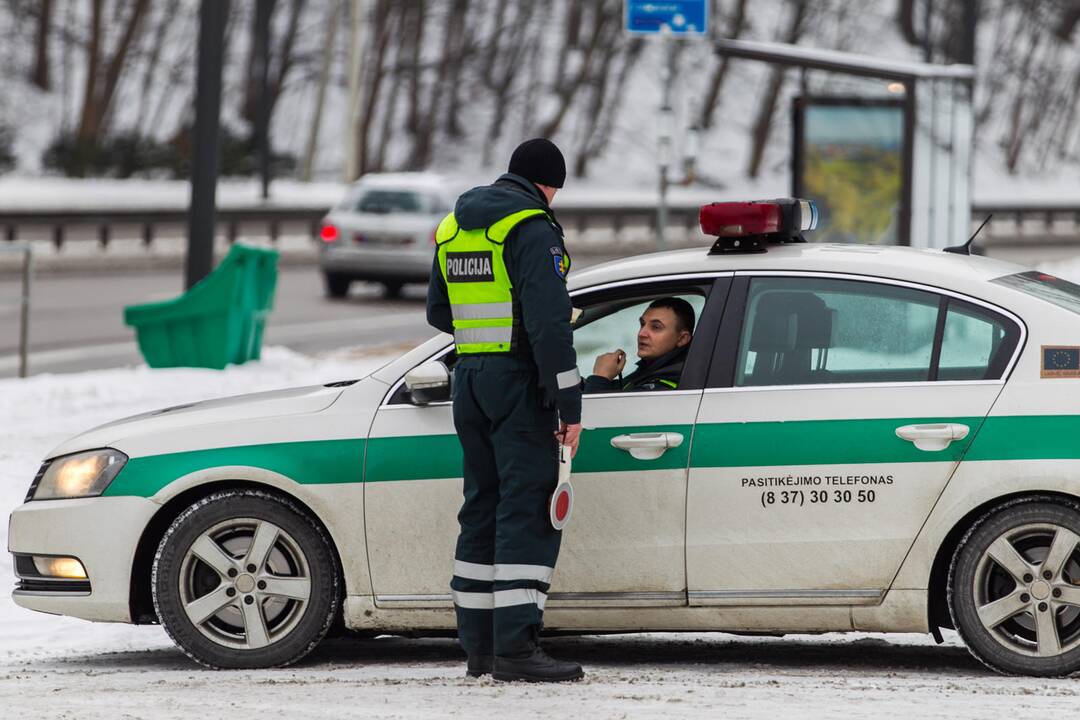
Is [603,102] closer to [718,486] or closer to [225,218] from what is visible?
[225,218]

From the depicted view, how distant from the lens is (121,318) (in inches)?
806

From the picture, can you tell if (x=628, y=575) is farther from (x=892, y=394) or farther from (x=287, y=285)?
(x=287, y=285)

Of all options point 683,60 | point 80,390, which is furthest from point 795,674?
point 683,60

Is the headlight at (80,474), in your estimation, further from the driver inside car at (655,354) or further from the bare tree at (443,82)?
the bare tree at (443,82)

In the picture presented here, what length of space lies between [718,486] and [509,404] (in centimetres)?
71

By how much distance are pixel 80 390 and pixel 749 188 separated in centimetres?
5183

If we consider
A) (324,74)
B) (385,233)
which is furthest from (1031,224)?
(385,233)

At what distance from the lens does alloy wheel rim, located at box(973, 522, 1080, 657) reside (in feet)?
18.1

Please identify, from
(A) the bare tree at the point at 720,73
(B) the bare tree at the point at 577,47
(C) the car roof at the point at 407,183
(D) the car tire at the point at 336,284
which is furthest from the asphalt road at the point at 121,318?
(A) the bare tree at the point at 720,73

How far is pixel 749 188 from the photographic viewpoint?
6309 centimetres

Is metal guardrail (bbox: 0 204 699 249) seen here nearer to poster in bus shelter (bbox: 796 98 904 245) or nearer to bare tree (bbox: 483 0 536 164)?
poster in bus shelter (bbox: 796 98 904 245)

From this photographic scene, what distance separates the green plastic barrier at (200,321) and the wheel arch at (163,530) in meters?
7.98

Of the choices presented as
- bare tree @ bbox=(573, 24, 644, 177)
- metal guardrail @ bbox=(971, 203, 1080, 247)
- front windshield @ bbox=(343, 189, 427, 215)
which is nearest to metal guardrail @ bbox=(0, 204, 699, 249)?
metal guardrail @ bbox=(971, 203, 1080, 247)

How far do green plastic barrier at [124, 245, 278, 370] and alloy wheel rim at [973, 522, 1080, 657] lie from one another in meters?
9.21
